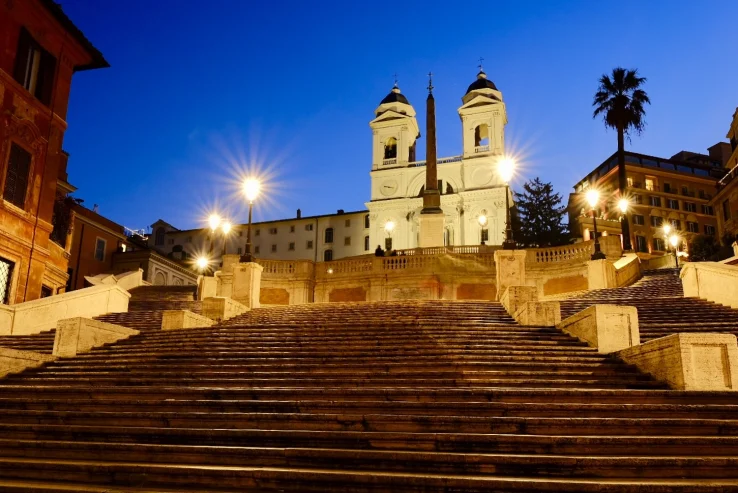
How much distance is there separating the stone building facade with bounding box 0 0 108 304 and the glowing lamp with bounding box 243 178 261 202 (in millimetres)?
8483

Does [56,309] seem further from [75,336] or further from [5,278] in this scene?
[75,336]

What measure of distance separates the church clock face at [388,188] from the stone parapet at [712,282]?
55.5 m

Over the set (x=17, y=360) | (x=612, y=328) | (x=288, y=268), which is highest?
(x=288, y=268)

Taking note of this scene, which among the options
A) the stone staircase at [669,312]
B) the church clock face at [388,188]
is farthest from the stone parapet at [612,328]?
the church clock face at [388,188]

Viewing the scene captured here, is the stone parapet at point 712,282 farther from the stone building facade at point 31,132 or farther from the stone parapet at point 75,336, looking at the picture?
the stone building facade at point 31,132

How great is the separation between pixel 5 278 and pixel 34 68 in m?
8.51

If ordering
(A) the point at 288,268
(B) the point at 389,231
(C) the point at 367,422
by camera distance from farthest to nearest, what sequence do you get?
(B) the point at 389,231
(A) the point at 288,268
(C) the point at 367,422

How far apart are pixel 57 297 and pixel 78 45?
12.8 m

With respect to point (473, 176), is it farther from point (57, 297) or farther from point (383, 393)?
point (383, 393)

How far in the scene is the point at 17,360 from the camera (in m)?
11.8

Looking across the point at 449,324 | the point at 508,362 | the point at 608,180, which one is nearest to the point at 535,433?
the point at 508,362

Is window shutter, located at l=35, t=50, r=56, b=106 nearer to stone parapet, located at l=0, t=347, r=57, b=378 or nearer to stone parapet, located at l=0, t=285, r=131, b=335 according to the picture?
stone parapet, located at l=0, t=285, r=131, b=335

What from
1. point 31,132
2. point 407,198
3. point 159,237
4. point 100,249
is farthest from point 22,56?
point 159,237

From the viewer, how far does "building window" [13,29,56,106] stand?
22.1 meters
